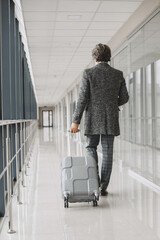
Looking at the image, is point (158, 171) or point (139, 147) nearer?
point (158, 171)

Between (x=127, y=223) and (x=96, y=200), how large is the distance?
59cm

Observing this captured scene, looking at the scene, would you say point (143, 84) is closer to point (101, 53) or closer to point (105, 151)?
point (101, 53)

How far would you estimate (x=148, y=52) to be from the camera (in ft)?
17.0

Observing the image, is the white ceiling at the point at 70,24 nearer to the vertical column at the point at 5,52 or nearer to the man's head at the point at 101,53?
the vertical column at the point at 5,52

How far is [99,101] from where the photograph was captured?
3924 millimetres

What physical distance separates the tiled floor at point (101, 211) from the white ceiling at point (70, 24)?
7.61 feet

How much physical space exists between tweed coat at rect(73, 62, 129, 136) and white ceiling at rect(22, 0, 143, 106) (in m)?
1.92

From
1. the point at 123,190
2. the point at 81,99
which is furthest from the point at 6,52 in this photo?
the point at 123,190

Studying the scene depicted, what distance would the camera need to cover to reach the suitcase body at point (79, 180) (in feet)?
11.7

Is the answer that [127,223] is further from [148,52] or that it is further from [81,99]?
[148,52]

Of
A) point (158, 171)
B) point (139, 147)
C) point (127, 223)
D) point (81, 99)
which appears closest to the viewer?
point (127, 223)

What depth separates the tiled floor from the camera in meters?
2.82

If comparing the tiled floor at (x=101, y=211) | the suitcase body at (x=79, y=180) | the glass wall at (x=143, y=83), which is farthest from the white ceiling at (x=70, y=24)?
the suitcase body at (x=79, y=180)

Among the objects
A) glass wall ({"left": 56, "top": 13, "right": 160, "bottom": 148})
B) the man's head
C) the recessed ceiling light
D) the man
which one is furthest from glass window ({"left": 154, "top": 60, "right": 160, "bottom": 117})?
the recessed ceiling light
